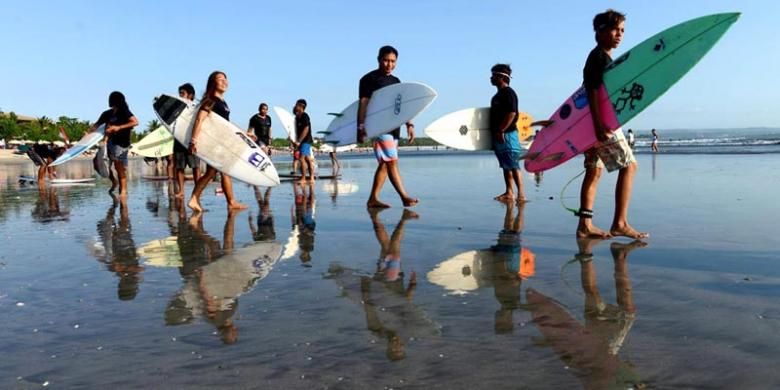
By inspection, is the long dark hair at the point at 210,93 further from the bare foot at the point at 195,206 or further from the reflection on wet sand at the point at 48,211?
the reflection on wet sand at the point at 48,211

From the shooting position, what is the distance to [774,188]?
26.3ft

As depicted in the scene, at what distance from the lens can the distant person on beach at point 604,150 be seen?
4449 mm

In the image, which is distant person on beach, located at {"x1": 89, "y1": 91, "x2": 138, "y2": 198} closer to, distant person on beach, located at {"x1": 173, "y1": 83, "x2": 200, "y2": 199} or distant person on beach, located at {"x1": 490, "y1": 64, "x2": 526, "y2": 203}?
distant person on beach, located at {"x1": 173, "y1": 83, "x2": 200, "y2": 199}

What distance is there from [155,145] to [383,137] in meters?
8.66

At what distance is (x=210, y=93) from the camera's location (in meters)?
6.99

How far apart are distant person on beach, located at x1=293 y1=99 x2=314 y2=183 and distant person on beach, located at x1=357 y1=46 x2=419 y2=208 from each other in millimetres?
4554

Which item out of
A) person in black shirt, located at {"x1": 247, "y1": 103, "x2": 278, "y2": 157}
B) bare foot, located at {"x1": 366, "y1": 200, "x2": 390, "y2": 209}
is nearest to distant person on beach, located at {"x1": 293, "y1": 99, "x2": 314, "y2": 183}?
person in black shirt, located at {"x1": 247, "y1": 103, "x2": 278, "y2": 157}

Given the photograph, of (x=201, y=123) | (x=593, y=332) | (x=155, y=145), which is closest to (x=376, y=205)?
(x=201, y=123)

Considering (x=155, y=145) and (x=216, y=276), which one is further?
(x=155, y=145)

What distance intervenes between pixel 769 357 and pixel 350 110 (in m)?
7.58

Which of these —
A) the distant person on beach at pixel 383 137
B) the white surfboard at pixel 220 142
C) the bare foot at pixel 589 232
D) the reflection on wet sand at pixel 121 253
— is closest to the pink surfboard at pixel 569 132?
the bare foot at pixel 589 232

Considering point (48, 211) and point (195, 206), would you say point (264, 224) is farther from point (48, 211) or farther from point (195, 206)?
point (48, 211)

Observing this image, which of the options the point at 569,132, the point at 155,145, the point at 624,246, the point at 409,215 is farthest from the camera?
the point at 155,145

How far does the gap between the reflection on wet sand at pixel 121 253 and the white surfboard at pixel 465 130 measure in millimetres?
4236
